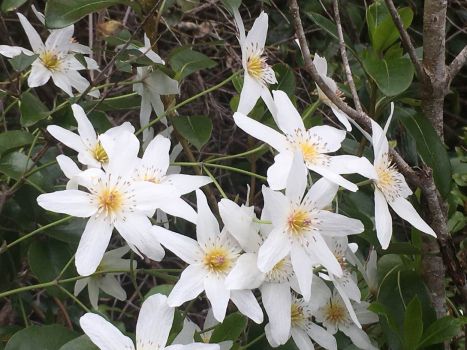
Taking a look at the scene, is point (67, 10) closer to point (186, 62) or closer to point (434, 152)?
point (186, 62)

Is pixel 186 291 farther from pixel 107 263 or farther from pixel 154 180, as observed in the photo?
pixel 107 263

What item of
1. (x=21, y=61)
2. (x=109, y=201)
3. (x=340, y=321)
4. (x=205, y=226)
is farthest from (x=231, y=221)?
(x=21, y=61)

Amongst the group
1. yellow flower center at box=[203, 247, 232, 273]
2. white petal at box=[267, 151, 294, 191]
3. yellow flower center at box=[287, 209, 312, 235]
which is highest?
white petal at box=[267, 151, 294, 191]

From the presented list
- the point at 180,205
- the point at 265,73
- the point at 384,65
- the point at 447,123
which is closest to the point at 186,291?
the point at 180,205

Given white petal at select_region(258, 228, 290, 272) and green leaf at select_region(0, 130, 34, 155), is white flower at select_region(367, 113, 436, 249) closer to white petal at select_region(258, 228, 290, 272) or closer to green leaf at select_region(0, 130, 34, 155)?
white petal at select_region(258, 228, 290, 272)

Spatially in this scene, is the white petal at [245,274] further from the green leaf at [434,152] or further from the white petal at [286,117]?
the green leaf at [434,152]

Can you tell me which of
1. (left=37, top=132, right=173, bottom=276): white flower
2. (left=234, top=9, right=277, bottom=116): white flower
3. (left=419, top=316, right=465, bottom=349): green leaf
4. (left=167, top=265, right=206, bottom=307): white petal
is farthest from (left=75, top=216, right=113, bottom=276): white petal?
(left=419, top=316, right=465, bottom=349): green leaf
